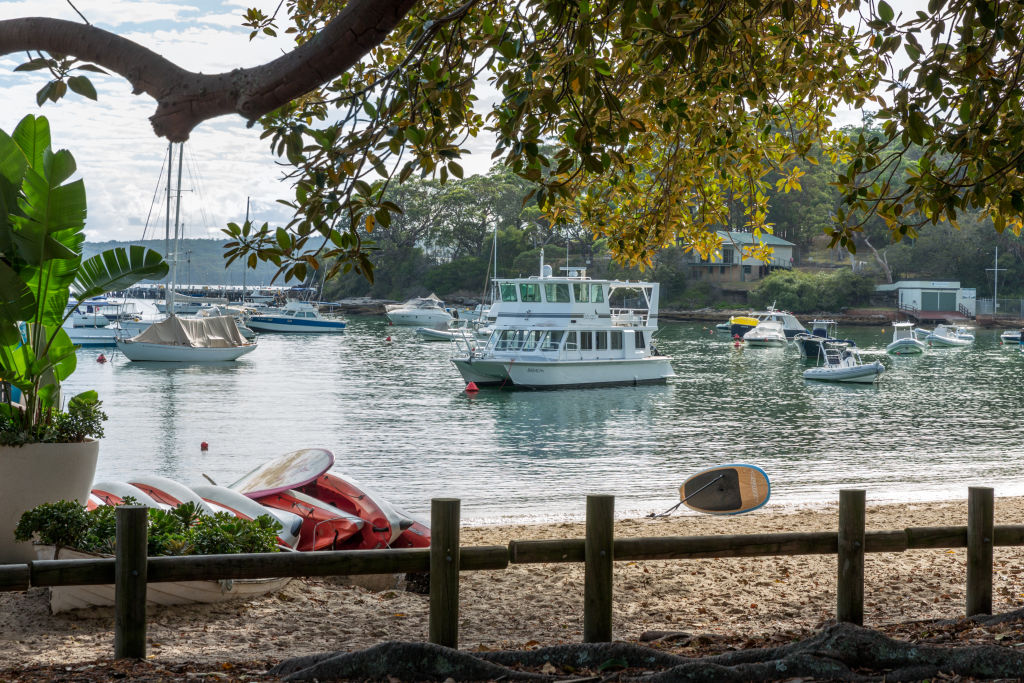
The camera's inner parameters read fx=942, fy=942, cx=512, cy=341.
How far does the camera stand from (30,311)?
7879 mm

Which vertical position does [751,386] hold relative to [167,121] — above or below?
below

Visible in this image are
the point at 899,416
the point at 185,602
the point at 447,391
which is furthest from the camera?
the point at 447,391

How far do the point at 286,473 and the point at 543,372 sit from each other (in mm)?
27696

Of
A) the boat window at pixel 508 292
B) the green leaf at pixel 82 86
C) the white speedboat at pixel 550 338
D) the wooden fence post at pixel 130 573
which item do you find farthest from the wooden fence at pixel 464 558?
the boat window at pixel 508 292

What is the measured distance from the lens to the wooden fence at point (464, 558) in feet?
17.3

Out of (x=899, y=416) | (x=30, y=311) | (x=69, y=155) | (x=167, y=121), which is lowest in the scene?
(x=899, y=416)

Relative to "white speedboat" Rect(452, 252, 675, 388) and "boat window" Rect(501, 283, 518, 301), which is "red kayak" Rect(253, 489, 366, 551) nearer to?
"white speedboat" Rect(452, 252, 675, 388)

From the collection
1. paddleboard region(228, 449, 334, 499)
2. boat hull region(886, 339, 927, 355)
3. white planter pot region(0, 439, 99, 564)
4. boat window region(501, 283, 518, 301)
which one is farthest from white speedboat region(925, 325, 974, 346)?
white planter pot region(0, 439, 99, 564)

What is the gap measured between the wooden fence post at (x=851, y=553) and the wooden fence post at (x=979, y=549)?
77 cm

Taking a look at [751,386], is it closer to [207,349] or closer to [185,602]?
[207,349]

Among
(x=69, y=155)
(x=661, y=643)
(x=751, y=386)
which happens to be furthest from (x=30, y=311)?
(x=751, y=386)

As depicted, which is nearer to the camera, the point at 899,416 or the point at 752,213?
the point at 752,213

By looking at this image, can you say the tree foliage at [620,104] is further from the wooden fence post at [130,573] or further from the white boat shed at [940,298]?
the white boat shed at [940,298]

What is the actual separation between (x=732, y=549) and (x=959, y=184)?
8.73ft
